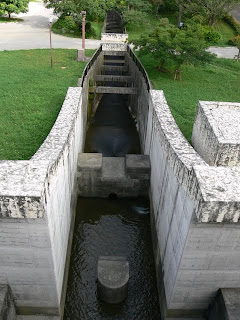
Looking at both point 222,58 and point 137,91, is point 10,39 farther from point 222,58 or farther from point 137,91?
point 222,58

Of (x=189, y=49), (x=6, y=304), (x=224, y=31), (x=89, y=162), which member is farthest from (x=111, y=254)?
(x=224, y=31)

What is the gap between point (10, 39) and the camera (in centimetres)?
3073

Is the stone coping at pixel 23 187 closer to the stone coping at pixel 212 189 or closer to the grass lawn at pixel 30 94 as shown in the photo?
the stone coping at pixel 212 189

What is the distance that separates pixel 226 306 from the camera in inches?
315

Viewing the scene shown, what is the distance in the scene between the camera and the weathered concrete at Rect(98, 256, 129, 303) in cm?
998

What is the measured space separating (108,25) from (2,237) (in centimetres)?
4042

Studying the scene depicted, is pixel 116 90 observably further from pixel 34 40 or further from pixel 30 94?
pixel 34 40

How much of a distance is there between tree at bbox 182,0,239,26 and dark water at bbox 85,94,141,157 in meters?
16.4

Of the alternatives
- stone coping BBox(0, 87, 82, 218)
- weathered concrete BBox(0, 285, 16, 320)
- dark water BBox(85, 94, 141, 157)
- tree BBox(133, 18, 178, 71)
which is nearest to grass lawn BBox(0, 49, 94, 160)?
dark water BBox(85, 94, 141, 157)

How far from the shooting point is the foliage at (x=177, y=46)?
19844mm

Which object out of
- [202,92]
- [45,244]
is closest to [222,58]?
[202,92]

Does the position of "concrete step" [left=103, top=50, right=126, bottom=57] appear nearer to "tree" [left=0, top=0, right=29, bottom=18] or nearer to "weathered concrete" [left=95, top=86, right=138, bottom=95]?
"weathered concrete" [left=95, top=86, right=138, bottom=95]

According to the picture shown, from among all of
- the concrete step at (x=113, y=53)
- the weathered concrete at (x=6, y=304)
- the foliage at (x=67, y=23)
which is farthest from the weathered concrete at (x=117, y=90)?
the weathered concrete at (x=6, y=304)

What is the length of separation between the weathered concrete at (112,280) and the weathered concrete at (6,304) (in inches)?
109
